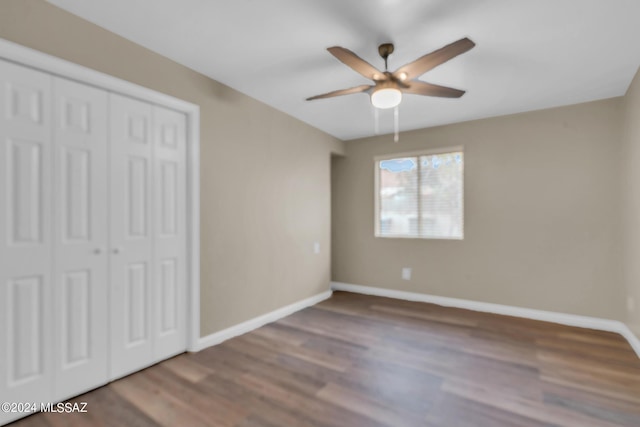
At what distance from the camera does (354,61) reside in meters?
1.98

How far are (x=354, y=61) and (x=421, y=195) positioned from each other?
2.67m

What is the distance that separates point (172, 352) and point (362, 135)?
369cm

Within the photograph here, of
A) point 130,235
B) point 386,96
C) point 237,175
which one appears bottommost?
point 130,235

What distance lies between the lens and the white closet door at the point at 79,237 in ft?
6.09

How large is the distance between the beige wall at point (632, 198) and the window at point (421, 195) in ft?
5.03

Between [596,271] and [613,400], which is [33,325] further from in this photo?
[596,271]

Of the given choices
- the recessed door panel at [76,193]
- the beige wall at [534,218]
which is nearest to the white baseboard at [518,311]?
the beige wall at [534,218]

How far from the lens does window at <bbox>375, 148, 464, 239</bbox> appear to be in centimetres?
402

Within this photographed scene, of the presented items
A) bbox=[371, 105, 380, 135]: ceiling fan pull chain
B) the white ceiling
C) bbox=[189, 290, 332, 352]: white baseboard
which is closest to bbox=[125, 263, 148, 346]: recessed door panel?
bbox=[189, 290, 332, 352]: white baseboard

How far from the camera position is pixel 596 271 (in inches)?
125

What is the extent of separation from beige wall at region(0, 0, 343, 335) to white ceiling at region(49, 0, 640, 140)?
0.44ft

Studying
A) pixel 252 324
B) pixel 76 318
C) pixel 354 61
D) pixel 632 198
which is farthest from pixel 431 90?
pixel 76 318

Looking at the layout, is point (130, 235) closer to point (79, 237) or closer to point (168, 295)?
point (79, 237)

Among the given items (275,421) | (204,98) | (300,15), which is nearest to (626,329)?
(275,421)
